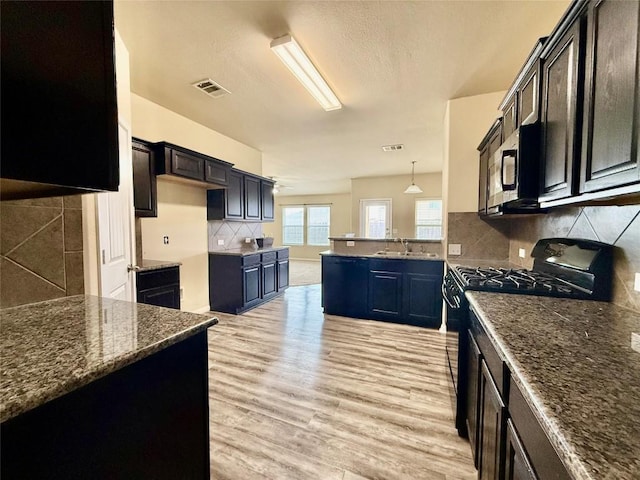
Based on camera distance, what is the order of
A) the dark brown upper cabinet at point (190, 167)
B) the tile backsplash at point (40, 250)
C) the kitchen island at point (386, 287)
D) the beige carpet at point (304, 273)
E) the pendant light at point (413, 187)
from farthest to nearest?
the beige carpet at point (304, 273), the pendant light at point (413, 187), the kitchen island at point (386, 287), the dark brown upper cabinet at point (190, 167), the tile backsplash at point (40, 250)

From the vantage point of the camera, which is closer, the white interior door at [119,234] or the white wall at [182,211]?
the white interior door at [119,234]

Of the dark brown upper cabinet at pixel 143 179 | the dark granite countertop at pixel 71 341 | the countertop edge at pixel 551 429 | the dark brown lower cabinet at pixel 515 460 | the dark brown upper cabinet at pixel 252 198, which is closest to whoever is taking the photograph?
the countertop edge at pixel 551 429

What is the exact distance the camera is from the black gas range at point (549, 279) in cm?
142

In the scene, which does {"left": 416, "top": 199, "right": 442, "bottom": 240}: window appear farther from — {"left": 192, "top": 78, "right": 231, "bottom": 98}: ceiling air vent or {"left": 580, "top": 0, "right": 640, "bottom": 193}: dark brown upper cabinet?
{"left": 580, "top": 0, "right": 640, "bottom": 193}: dark brown upper cabinet

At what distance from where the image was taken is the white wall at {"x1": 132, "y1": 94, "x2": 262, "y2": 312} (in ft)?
10.5

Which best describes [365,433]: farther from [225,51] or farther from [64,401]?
[225,51]

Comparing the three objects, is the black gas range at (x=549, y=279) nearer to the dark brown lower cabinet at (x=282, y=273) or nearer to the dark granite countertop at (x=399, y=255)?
the dark granite countertop at (x=399, y=255)

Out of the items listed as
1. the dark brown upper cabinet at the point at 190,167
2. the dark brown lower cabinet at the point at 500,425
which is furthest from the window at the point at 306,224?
the dark brown lower cabinet at the point at 500,425

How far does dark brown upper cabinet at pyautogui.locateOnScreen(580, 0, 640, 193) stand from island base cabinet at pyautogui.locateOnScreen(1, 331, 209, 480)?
1574mm

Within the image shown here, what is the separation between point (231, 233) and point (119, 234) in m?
2.72

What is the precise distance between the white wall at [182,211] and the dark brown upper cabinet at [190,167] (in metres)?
0.28

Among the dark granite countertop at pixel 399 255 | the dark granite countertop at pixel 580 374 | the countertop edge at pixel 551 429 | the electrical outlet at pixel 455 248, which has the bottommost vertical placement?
the countertop edge at pixel 551 429

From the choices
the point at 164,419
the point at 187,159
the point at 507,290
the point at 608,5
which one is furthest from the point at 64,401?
the point at 187,159

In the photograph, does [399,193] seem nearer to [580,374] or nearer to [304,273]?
[304,273]
